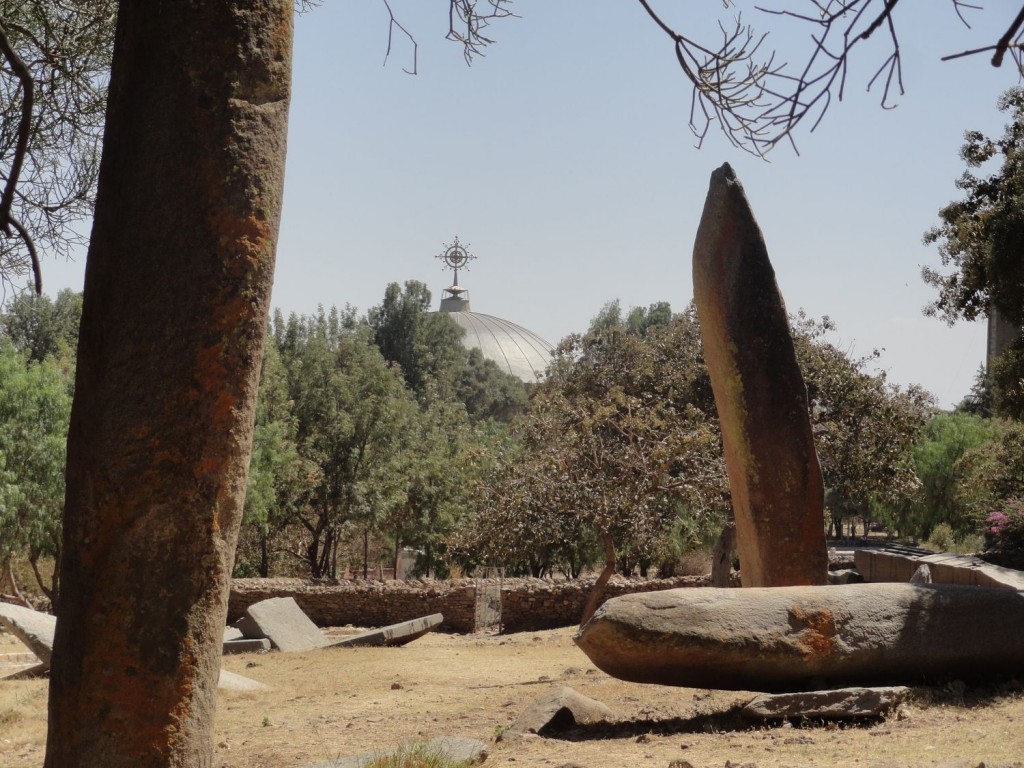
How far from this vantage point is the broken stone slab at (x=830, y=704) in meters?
6.81

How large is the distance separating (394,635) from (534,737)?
923cm

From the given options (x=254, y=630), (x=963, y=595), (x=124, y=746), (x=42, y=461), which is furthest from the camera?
(x=42, y=461)

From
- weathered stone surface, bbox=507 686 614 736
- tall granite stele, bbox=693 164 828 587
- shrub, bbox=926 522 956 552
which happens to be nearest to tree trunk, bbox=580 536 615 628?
tall granite stele, bbox=693 164 828 587

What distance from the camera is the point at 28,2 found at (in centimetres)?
529

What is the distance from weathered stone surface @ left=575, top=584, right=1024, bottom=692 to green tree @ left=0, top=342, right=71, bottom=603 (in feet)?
52.2

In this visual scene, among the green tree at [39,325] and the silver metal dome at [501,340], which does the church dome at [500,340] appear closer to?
the silver metal dome at [501,340]

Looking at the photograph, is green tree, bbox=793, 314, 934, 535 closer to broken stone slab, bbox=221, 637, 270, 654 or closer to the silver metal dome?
broken stone slab, bbox=221, 637, 270, 654

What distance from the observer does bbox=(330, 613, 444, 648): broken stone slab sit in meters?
15.4

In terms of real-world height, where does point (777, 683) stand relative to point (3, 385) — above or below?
below

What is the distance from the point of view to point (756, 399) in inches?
365

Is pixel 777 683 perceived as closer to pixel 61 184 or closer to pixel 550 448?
pixel 61 184

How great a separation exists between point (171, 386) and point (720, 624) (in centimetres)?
548

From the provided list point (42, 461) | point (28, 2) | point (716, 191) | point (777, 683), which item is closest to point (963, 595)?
point (777, 683)

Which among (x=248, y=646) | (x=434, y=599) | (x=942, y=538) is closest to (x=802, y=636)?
(x=248, y=646)
